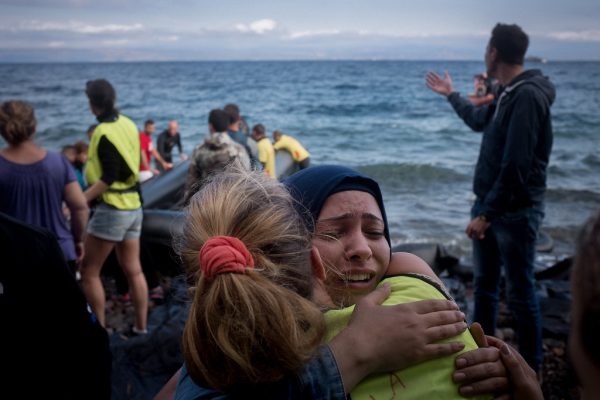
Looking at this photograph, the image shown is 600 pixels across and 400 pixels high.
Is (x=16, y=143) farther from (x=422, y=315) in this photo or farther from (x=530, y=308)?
(x=530, y=308)

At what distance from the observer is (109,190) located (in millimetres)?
4242

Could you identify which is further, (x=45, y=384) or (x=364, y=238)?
(x=45, y=384)

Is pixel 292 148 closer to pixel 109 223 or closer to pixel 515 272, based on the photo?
pixel 109 223

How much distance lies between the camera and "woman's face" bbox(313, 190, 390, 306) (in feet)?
4.86

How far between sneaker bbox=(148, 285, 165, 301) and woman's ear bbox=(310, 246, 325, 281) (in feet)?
15.7

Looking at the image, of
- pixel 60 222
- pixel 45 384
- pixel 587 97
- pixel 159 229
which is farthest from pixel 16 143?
pixel 587 97

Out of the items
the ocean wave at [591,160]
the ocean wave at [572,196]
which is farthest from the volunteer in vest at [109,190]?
the ocean wave at [591,160]

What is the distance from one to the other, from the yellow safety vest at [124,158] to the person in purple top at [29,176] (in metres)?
0.33

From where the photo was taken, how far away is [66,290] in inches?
71.4

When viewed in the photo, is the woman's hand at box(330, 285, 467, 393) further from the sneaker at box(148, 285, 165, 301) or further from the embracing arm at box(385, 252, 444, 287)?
the sneaker at box(148, 285, 165, 301)

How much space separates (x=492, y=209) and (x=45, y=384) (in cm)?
283

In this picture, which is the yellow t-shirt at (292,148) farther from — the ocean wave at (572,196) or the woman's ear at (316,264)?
the woman's ear at (316,264)

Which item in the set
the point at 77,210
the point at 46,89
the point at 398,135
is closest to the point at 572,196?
the point at 77,210

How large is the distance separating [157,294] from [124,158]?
87.3 inches
